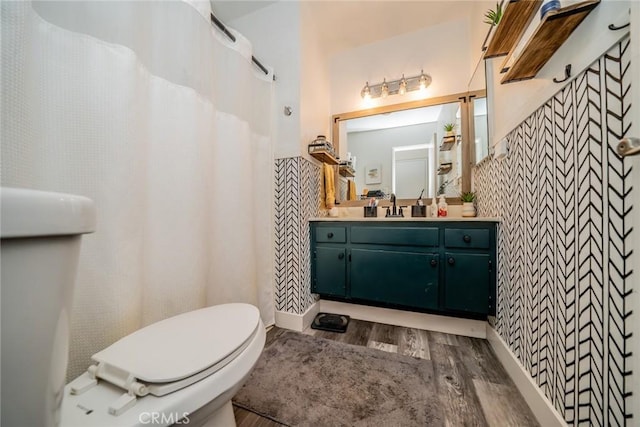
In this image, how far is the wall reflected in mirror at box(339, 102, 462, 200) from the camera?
183 cm

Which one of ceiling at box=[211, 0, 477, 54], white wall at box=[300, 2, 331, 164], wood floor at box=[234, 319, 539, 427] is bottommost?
wood floor at box=[234, 319, 539, 427]

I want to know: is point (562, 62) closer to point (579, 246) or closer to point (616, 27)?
point (616, 27)

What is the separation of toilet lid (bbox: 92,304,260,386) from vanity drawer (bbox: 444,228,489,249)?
1.15 m

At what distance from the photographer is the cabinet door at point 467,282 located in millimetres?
1263

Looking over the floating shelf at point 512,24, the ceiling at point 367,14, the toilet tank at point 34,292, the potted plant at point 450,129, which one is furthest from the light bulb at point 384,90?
the toilet tank at point 34,292

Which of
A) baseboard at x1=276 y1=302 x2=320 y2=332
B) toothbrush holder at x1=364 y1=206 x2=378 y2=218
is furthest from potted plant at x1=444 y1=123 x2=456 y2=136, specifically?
baseboard at x1=276 y1=302 x2=320 y2=332

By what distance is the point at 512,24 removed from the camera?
908 mm

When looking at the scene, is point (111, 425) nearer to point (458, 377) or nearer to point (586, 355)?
point (586, 355)

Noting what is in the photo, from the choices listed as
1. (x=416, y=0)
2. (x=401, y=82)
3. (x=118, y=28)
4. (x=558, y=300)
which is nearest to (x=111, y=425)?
(x=118, y=28)

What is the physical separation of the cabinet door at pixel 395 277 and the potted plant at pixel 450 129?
3.55 feet

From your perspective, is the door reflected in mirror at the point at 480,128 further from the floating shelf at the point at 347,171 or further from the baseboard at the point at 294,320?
the baseboard at the point at 294,320

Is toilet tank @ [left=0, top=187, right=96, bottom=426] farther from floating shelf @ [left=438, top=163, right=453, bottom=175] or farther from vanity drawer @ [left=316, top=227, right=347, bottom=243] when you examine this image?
floating shelf @ [left=438, top=163, right=453, bottom=175]

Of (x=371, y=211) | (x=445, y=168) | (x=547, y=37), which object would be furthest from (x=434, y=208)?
(x=547, y=37)

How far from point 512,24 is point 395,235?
42.7 inches
